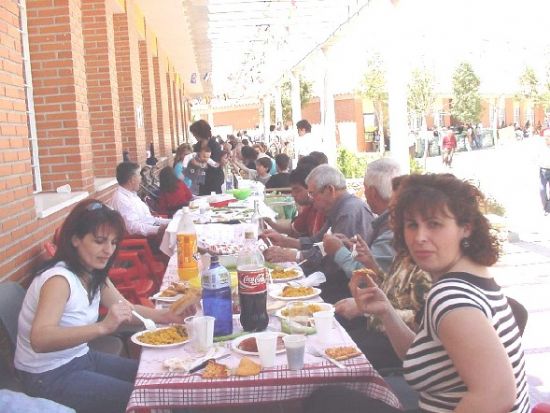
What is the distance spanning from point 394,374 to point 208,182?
625cm

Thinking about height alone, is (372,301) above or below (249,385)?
above

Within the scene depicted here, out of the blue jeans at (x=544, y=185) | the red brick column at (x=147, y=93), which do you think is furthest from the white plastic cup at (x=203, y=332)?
the red brick column at (x=147, y=93)

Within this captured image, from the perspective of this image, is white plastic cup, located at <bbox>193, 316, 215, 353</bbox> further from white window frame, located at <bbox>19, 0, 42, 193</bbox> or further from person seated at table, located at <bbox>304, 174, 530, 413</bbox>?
white window frame, located at <bbox>19, 0, 42, 193</bbox>

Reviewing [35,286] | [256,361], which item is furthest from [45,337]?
[256,361]

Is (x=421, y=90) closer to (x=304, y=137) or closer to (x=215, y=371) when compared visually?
(x=304, y=137)

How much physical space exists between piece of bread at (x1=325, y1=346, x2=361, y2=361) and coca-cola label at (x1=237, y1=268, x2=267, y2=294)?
0.38 metres

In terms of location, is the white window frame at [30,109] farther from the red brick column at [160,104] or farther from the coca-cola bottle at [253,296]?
the red brick column at [160,104]

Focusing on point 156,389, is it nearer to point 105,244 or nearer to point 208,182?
point 105,244

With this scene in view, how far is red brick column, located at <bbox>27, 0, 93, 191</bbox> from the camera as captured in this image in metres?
5.27

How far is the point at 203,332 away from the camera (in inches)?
88.7

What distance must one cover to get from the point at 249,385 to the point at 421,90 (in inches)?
925

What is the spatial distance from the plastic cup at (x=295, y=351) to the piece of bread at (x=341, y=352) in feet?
0.44

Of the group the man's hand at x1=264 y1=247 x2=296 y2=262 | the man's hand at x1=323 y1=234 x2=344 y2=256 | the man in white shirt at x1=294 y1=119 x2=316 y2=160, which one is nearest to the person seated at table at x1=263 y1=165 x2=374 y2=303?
the man's hand at x1=264 y1=247 x2=296 y2=262

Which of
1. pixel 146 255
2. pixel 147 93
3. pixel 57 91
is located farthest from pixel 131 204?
pixel 147 93
